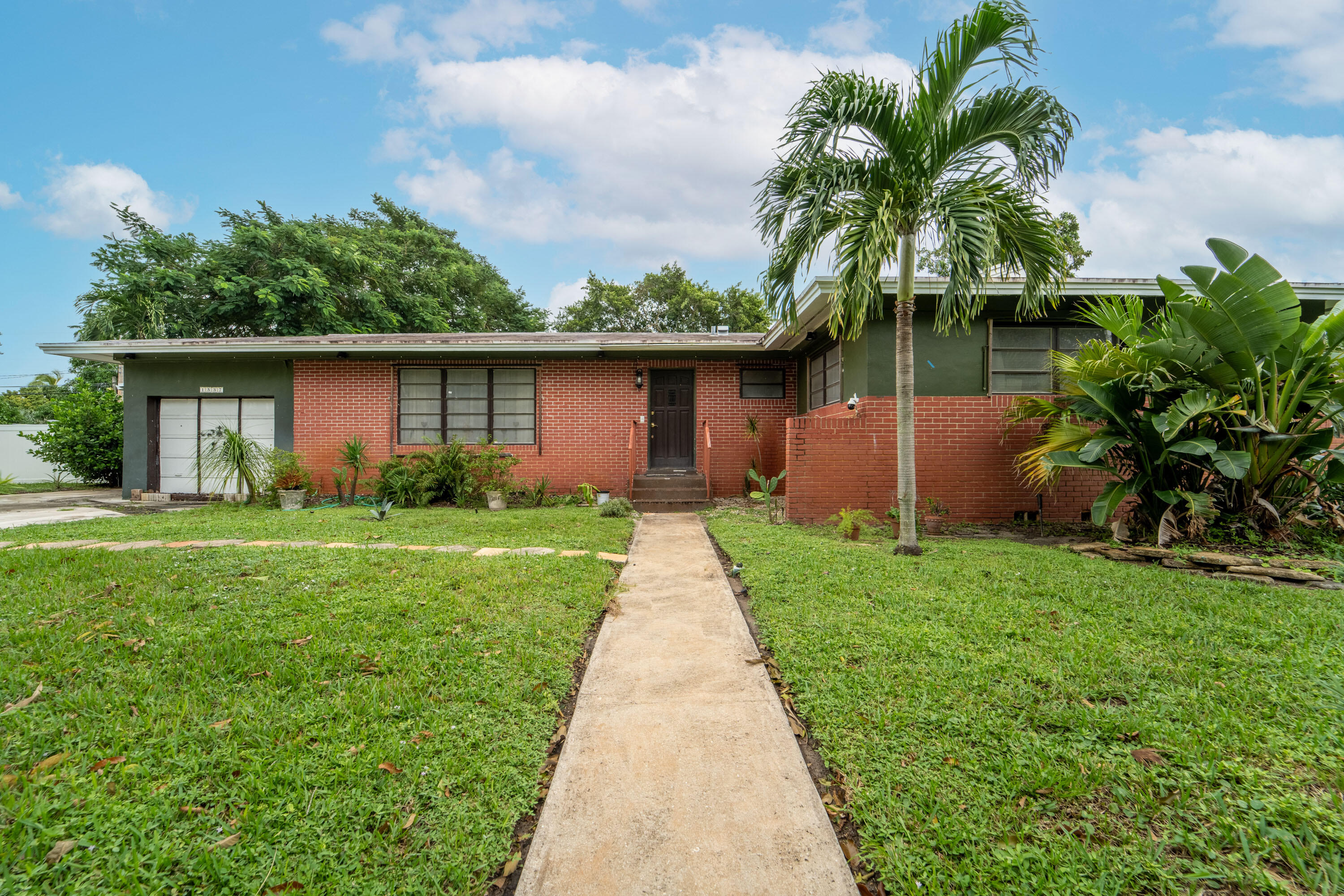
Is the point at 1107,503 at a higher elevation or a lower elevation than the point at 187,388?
lower

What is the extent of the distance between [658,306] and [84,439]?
21608 mm

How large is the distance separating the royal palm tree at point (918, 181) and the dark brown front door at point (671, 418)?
214 inches

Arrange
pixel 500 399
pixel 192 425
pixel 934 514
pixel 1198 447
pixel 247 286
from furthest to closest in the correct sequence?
pixel 247 286
pixel 192 425
pixel 500 399
pixel 934 514
pixel 1198 447

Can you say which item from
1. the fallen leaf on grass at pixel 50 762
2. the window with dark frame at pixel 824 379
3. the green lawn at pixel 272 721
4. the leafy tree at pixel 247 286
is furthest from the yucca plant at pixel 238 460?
the leafy tree at pixel 247 286

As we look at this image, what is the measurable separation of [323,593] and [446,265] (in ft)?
79.3

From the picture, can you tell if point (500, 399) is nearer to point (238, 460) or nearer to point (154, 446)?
point (238, 460)

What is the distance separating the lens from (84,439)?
12.6 metres

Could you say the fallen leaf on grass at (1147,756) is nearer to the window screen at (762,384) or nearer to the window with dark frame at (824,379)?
the window with dark frame at (824,379)

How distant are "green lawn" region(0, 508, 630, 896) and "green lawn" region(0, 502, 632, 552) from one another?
1.61m

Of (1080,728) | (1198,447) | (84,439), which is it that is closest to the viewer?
(1080,728)

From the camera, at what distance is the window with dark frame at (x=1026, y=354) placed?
7582 millimetres

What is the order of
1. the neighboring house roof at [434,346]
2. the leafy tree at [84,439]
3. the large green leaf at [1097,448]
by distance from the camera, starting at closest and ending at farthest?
the large green leaf at [1097,448] < the neighboring house roof at [434,346] < the leafy tree at [84,439]

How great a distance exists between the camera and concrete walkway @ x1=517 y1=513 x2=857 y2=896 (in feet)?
4.89

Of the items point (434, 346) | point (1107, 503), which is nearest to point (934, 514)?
point (1107, 503)
